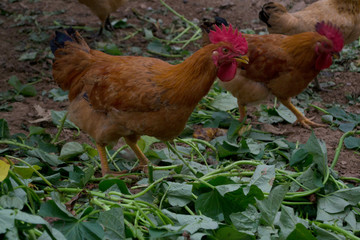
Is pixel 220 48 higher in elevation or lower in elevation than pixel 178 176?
higher

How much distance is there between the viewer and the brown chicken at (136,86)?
3453 mm

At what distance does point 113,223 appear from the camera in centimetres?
262

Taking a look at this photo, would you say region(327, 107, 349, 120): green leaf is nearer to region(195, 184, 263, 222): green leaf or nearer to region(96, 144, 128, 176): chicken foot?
region(195, 184, 263, 222): green leaf

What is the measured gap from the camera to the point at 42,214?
2496 mm

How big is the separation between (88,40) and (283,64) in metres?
3.83

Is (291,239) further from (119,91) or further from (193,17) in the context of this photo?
(193,17)

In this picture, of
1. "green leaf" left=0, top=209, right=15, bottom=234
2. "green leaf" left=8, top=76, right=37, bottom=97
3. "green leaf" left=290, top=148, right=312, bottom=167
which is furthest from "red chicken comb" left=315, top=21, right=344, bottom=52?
"green leaf" left=0, top=209, right=15, bottom=234

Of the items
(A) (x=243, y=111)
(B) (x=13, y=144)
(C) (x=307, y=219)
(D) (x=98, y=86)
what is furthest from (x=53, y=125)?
(C) (x=307, y=219)

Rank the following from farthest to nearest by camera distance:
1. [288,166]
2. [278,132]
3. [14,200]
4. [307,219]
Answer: [278,132]
[288,166]
[307,219]
[14,200]

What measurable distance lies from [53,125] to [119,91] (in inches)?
69.5

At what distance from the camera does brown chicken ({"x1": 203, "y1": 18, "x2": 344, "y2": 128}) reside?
4926 mm

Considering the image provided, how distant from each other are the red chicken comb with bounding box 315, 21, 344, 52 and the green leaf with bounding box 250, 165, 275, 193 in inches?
87.9

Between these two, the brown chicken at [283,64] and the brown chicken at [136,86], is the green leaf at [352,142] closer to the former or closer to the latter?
the brown chicken at [283,64]

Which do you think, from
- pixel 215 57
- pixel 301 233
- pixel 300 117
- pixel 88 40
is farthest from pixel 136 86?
pixel 88 40
